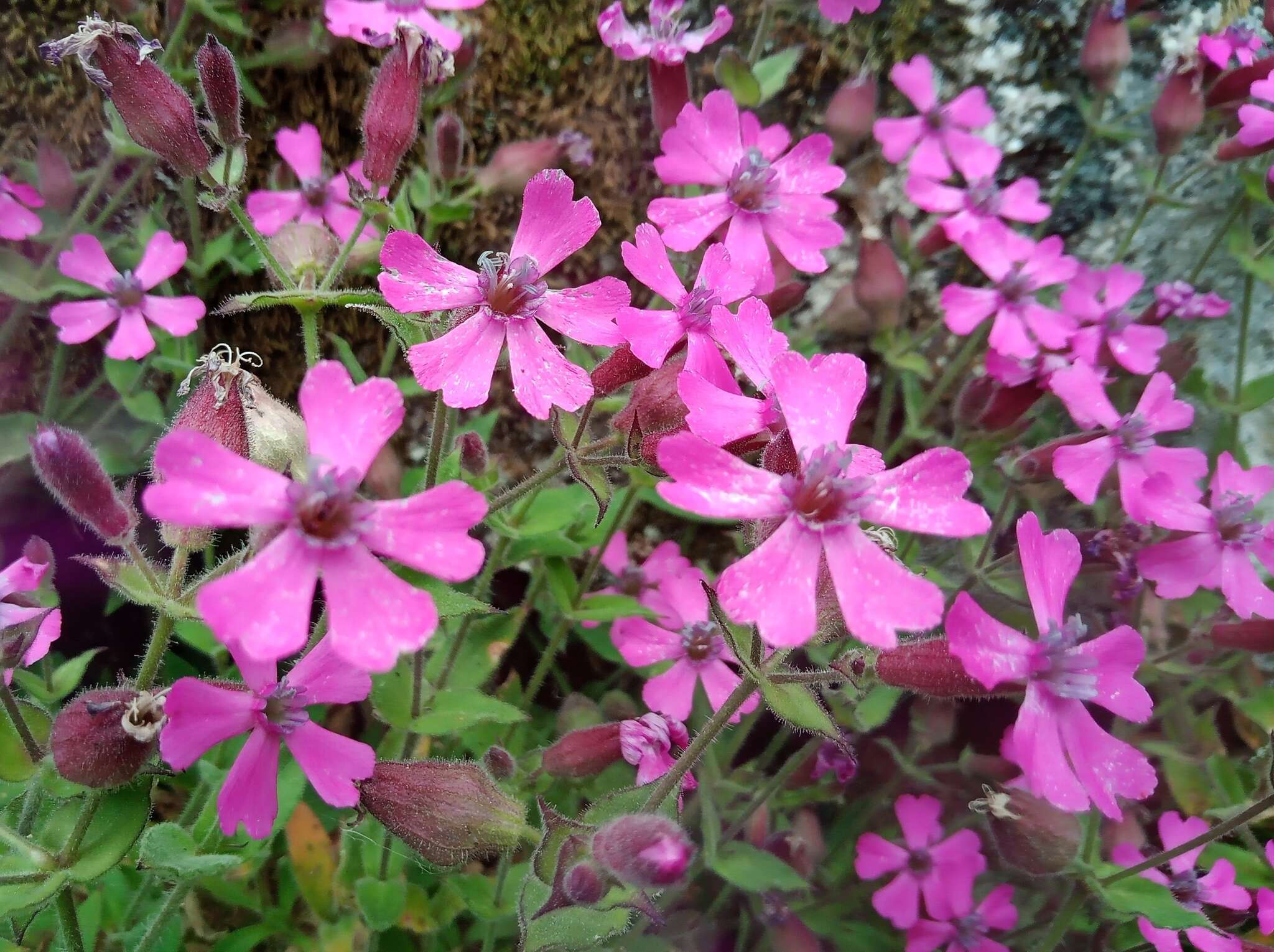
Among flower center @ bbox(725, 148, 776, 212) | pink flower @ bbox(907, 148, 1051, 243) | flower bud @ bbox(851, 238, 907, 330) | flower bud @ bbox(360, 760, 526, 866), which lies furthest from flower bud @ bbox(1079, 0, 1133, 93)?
flower bud @ bbox(360, 760, 526, 866)

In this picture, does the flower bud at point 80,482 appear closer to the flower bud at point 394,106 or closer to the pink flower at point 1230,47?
the flower bud at point 394,106

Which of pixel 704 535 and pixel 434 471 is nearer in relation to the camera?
pixel 434 471

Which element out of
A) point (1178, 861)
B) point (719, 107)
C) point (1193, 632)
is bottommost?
point (1178, 861)

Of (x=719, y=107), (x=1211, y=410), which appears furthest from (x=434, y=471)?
(x=1211, y=410)

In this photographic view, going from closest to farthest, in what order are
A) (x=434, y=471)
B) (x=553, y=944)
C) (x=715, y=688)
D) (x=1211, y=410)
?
1. (x=553, y=944)
2. (x=434, y=471)
3. (x=715, y=688)
4. (x=1211, y=410)

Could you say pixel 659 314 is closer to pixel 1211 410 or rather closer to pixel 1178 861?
pixel 1178 861

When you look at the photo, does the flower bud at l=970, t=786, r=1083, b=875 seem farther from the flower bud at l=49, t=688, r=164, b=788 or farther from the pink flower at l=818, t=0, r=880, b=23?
the pink flower at l=818, t=0, r=880, b=23
